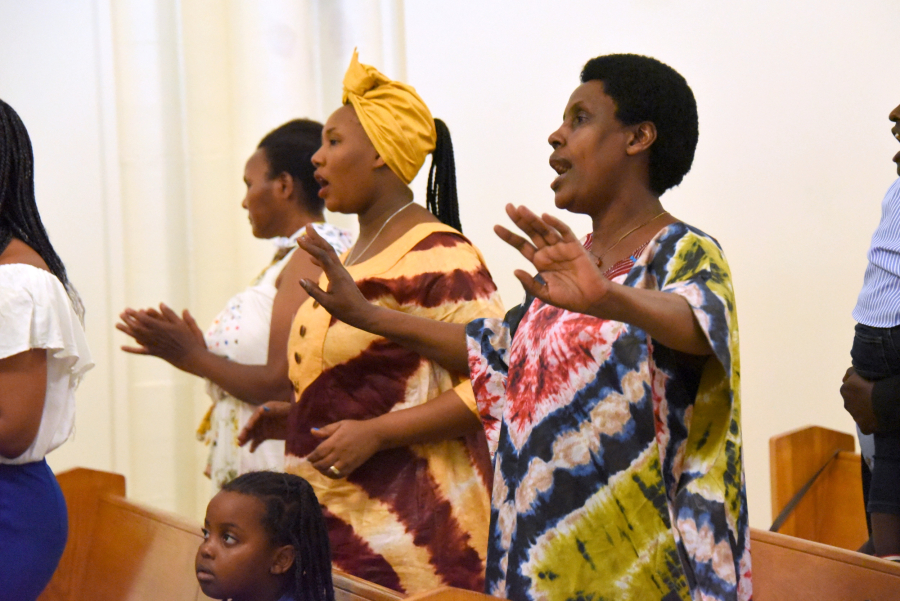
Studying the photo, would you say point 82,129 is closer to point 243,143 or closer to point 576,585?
point 243,143

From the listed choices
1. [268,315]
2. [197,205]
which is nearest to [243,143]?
[197,205]

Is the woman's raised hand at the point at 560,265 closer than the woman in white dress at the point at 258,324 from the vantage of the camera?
Yes

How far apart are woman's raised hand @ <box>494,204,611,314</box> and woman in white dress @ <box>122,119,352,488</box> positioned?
60.8 inches

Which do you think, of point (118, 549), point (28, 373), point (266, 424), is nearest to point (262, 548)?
point (28, 373)

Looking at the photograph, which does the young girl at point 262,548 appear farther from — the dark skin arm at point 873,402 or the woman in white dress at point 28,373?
the dark skin arm at point 873,402

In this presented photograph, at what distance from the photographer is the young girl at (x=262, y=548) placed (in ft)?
6.26

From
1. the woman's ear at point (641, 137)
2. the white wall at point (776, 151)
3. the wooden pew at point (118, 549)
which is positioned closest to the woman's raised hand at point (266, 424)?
the wooden pew at point (118, 549)

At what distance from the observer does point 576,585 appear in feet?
5.05

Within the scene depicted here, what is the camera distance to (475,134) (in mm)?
4531

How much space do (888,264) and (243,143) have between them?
333 cm

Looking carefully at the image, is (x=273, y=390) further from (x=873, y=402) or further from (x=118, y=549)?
(x=873, y=402)

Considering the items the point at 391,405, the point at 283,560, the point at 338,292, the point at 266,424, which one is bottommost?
the point at 283,560

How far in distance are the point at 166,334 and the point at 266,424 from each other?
0.47 meters

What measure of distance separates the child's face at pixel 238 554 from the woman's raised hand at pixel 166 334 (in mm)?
964
